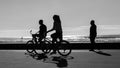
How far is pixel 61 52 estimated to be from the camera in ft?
44.5

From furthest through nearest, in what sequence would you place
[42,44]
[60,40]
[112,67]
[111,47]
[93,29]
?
[111,47]
[93,29]
[42,44]
[60,40]
[112,67]

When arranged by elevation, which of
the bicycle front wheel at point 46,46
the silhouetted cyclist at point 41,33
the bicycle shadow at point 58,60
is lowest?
the bicycle shadow at point 58,60

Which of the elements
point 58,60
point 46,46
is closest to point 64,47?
point 46,46

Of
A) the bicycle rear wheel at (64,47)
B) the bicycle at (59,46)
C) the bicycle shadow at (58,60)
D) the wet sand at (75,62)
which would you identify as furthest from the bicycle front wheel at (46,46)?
the wet sand at (75,62)

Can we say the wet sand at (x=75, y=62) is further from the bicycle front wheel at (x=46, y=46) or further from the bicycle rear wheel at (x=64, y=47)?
the bicycle front wheel at (x=46, y=46)

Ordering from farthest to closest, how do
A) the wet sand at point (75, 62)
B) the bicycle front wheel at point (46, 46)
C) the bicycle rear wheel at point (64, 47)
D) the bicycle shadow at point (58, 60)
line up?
the bicycle front wheel at point (46, 46)
the bicycle rear wheel at point (64, 47)
the bicycle shadow at point (58, 60)
the wet sand at point (75, 62)

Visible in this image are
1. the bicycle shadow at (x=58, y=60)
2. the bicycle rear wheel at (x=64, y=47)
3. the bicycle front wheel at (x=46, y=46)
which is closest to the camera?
the bicycle shadow at (x=58, y=60)

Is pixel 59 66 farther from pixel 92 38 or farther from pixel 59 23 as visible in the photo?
pixel 92 38

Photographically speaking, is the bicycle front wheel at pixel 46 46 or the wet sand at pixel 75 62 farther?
the bicycle front wheel at pixel 46 46

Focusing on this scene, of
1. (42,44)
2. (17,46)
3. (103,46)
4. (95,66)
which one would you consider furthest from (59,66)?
(17,46)

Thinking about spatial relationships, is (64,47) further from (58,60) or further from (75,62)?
(75,62)

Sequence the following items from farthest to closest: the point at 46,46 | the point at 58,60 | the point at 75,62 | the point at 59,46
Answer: the point at 46,46 → the point at 59,46 → the point at 58,60 → the point at 75,62

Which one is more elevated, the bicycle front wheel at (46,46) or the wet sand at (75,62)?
the bicycle front wheel at (46,46)

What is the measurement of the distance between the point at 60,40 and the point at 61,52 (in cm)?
76
